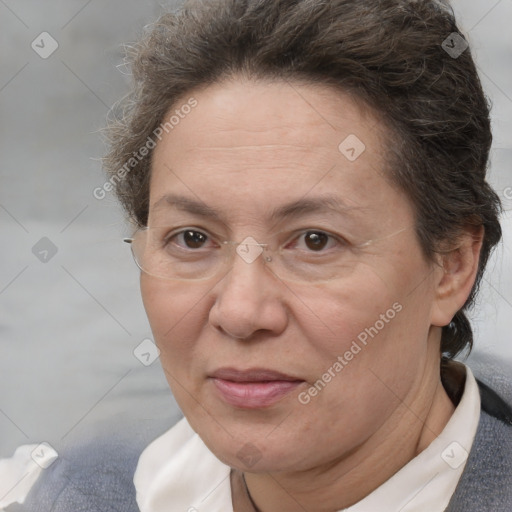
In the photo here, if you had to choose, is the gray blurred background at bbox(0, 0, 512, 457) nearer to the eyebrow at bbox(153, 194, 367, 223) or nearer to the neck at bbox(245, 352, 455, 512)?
the neck at bbox(245, 352, 455, 512)

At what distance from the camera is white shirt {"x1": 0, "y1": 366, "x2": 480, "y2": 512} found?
161 centimetres

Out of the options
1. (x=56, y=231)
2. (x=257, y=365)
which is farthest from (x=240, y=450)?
(x=56, y=231)

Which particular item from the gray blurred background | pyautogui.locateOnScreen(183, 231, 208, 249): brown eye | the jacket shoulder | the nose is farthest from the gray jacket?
pyautogui.locateOnScreen(183, 231, 208, 249): brown eye

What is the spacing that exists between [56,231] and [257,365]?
1.55 m

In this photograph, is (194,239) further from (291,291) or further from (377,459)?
(377,459)

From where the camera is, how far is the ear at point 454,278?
5.28ft

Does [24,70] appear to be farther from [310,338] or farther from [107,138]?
[310,338]

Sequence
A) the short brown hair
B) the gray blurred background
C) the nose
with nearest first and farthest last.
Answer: the nose → the short brown hair → the gray blurred background

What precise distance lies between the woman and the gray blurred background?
3.12 feet

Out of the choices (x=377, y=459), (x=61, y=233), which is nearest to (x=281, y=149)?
(x=377, y=459)

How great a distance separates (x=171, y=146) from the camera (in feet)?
5.24

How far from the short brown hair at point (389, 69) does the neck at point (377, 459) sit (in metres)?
0.27

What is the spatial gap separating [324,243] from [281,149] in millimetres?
156

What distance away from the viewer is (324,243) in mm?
1484
